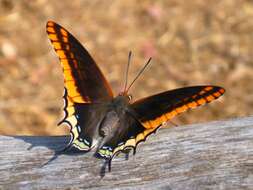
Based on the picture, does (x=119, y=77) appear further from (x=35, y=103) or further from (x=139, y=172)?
(x=139, y=172)

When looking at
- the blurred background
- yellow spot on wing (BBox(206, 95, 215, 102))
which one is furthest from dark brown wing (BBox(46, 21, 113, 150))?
the blurred background

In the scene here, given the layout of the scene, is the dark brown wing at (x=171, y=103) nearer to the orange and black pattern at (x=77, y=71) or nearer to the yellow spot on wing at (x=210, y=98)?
the yellow spot on wing at (x=210, y=98)

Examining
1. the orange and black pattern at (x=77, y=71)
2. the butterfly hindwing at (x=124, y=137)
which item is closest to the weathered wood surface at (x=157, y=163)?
the butterfly hindwing at (x=124, y=137)

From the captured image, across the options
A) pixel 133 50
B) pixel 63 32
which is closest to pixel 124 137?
pixel 63 32

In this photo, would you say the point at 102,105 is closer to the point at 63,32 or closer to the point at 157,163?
the point at 63,32

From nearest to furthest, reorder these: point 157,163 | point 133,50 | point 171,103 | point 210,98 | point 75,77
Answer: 1. point 157,163
2. point 210,98
3. point 171,103
4. point 75,77
5. point 133,50

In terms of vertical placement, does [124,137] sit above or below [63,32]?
below
